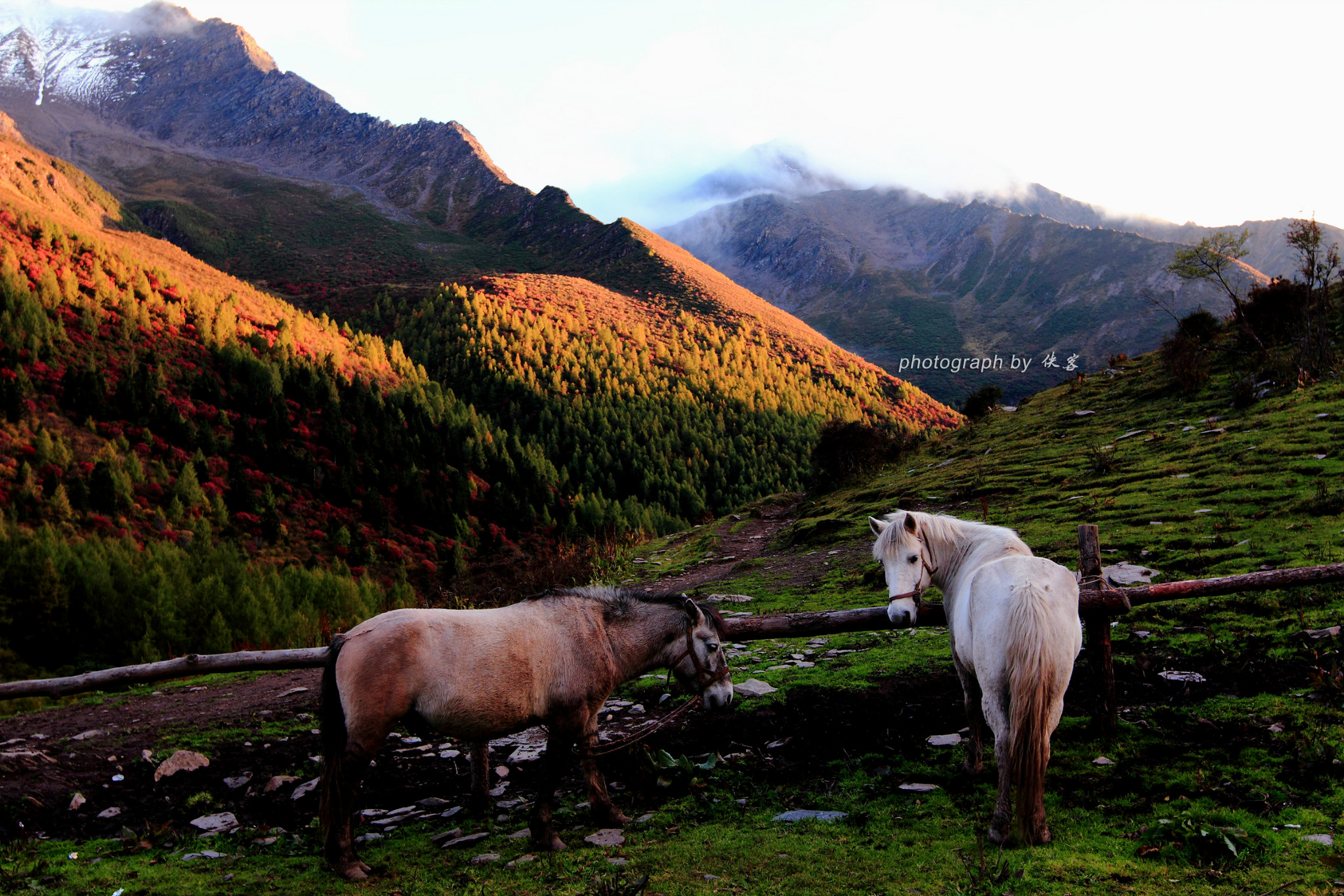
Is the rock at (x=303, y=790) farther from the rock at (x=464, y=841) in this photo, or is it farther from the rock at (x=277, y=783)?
the rock at (x=464, y=841)

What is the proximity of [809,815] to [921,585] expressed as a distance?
7.31 feet

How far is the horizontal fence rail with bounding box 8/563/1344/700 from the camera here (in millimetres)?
6094

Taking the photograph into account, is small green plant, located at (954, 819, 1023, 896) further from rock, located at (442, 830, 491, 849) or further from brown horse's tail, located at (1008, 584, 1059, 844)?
rock, located at (442, 830, 491, 849)

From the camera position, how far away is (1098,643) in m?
6.00

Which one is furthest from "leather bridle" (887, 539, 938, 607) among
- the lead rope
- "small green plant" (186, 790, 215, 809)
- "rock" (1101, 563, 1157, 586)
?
"small green plant" (186, 790, 215, 809)

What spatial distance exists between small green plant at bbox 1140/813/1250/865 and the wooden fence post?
5.50ft

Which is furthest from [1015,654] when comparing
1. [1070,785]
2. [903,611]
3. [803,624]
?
[803,624]

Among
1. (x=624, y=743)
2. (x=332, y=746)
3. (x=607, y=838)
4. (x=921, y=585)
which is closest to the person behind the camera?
(x=332, y=746)

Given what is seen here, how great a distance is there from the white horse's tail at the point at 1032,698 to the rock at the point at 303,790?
626 cm

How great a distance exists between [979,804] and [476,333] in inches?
2818

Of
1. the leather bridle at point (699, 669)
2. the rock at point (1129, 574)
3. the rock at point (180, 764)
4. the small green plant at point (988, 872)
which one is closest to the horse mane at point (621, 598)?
the leather bridle at point (699, 669)

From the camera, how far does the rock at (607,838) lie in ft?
16.0

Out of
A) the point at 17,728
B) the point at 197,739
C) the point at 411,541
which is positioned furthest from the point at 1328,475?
the point at 411,541

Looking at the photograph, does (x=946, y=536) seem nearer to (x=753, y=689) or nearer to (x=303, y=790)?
(x=753, y=689)
